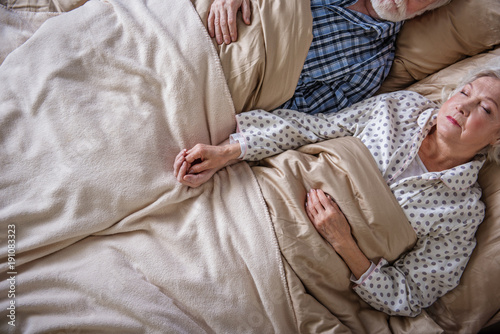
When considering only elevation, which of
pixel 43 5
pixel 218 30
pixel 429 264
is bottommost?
pixel 429 264

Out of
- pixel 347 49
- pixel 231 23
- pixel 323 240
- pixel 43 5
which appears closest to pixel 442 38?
pixel 347 49

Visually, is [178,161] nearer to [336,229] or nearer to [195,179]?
[195,179]

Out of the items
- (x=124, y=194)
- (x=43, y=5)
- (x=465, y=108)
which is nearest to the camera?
(x=124, y=194)

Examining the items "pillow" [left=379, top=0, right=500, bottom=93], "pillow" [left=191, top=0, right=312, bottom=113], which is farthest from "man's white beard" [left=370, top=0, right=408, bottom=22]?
"pillow" [left=191, top=0, right=312, bottom=113]

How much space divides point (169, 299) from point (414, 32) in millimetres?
1309

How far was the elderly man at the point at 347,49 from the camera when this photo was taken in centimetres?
146

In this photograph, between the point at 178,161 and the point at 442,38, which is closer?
the point at 178,161

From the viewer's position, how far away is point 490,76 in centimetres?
127

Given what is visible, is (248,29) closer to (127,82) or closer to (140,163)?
(127,82)

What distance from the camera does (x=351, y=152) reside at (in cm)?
124

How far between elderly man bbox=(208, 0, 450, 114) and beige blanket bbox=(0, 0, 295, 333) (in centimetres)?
40

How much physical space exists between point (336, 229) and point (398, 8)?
86 centimetres

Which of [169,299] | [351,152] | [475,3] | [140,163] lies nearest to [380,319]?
[351,152]

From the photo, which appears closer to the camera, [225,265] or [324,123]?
[225,265]
